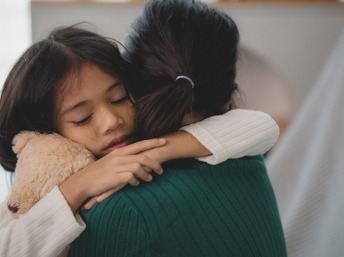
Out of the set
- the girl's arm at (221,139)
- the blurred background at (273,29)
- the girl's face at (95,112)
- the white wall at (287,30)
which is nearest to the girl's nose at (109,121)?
the girl's face at (95,112)


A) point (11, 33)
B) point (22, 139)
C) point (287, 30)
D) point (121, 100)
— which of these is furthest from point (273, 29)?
point (22, 139)

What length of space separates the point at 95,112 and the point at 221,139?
23 centimetres

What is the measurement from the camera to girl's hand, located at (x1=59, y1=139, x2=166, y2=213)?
0.78 m

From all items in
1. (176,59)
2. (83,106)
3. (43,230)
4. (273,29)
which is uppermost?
(176,59)

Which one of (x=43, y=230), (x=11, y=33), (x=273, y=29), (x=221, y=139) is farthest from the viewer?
(x=273, y=29)

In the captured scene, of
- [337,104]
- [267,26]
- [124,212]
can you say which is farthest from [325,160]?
[267,26]

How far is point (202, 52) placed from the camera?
2.98 feet

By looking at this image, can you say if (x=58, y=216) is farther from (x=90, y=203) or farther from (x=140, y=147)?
(x=140, y=147)

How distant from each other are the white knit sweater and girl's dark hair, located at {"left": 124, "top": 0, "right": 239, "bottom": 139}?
0.06 metres

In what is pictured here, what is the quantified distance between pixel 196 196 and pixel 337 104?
1093mm

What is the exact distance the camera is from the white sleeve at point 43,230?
0.74 meters

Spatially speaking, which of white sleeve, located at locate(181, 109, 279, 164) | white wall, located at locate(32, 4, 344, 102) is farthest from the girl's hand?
white wall, located at locate(32, 4, 344, 102)

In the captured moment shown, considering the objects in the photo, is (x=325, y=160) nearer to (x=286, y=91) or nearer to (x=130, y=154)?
(x=130, y=154)

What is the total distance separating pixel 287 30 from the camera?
14.4 ft
